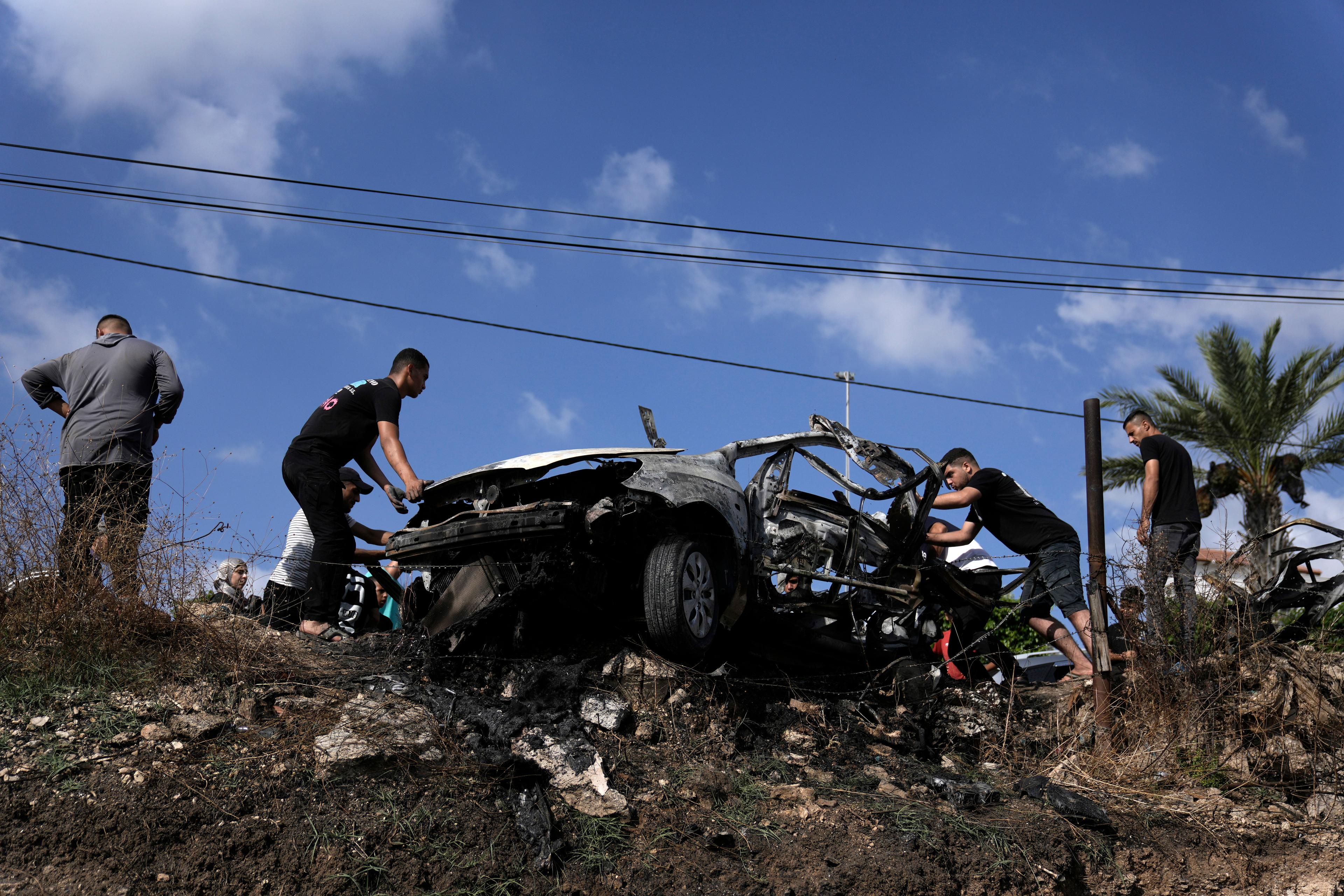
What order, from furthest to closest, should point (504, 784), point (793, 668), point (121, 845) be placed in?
point (793, 668) → point (504, 784) → point (121, 845)

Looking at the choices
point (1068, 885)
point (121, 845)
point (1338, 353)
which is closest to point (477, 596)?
point (121, 845)

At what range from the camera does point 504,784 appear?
5.18m

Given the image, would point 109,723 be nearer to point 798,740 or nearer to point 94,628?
point 94,628

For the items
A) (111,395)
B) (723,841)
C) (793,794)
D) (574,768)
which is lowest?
(723,841)

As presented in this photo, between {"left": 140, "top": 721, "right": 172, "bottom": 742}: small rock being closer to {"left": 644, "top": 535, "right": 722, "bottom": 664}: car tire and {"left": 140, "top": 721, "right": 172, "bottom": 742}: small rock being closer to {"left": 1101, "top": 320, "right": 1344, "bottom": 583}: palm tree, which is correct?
{"left": 644, "top": 535, "right": 722, "bottom": 664}: car tire

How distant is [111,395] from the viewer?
6.21 metres

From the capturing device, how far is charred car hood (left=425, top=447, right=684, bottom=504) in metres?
5.73

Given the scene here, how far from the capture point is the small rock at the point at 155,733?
502 cm

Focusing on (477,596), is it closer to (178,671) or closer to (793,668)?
(178,671)

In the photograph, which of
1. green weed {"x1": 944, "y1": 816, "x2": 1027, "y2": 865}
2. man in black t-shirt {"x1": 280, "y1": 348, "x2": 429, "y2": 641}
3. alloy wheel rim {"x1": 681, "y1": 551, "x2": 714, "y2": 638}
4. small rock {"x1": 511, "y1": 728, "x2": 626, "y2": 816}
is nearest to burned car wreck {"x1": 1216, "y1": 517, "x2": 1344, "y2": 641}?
green weed {"x1": 944, "y1": 816, "x2": 1027, "y2": 865}

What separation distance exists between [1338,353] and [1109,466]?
12.5ft

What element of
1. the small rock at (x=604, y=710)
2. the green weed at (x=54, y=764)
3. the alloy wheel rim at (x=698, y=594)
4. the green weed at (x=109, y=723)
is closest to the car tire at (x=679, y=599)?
the alloy wheel rim at (x=698, y=594)

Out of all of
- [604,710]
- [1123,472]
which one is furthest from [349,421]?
[1123,472]

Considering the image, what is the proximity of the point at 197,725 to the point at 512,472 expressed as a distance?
6.76 ft
